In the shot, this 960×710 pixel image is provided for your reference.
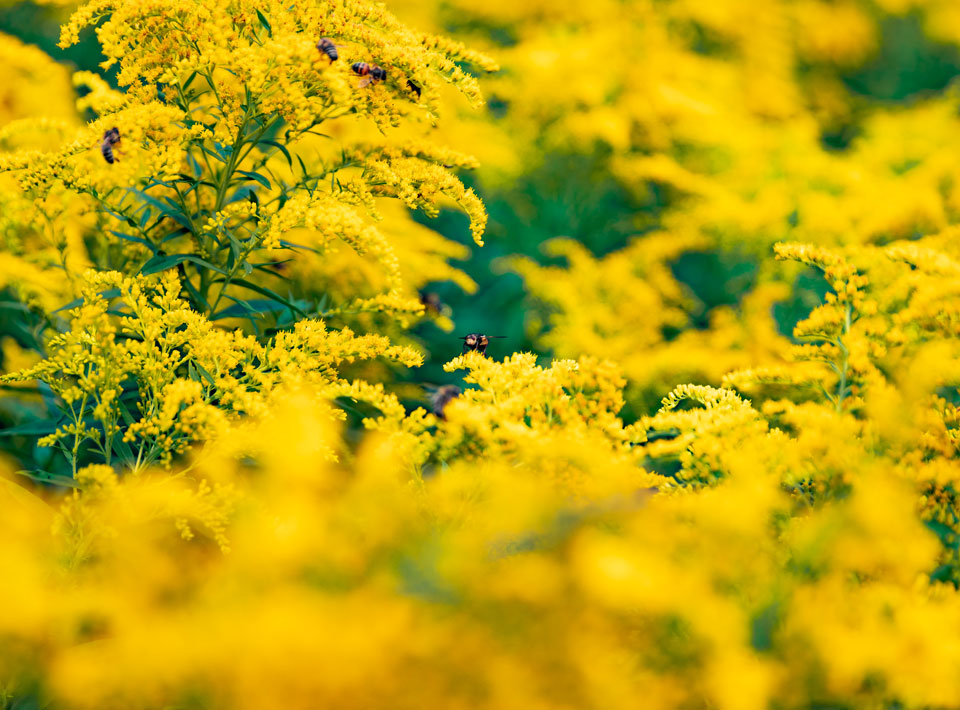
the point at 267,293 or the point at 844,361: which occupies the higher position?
the point at 844,361

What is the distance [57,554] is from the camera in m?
1.00

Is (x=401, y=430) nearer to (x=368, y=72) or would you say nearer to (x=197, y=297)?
(x=197, y=297)

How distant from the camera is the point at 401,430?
122cm

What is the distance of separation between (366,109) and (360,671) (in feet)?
3.67

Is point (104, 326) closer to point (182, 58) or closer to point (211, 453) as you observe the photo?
point (211, 453)

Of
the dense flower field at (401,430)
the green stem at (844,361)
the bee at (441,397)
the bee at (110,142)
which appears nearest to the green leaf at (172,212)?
the dense flower field at (401,430)

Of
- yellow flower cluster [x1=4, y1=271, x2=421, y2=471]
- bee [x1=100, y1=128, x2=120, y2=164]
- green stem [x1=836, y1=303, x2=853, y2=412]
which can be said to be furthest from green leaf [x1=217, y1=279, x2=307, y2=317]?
green stem [x1=836, y1=303, x2=853, y2=412]

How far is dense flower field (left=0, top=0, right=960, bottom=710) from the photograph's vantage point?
697 millimetres

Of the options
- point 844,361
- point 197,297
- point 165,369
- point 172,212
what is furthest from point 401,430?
point 844,361

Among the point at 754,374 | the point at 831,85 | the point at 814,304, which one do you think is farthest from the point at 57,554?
the point at 831,85

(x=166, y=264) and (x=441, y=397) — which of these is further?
(x=441, y=397)

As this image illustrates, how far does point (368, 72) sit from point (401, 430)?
0.73m

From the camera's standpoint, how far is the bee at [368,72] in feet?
4.35

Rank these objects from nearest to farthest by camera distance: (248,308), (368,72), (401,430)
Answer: (401,430) → (368,72) → (248,308)
